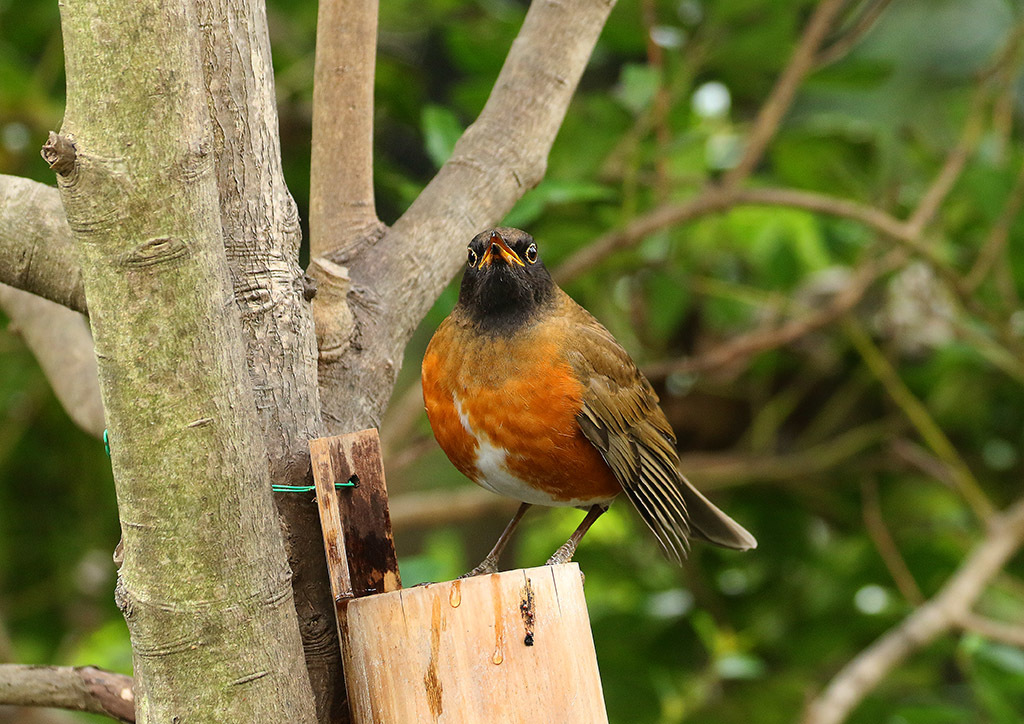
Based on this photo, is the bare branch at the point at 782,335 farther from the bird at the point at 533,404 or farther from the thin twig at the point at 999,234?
the bird at the point at 533,404

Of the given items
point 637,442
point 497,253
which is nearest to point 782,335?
point 637,442

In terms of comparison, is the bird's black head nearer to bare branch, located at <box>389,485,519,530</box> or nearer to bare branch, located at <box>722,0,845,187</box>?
bare branch, located at <box>722,0,845,187</box>

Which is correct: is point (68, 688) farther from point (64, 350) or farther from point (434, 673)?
point (64, 350)

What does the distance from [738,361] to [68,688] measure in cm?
270

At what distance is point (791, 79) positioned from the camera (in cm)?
352

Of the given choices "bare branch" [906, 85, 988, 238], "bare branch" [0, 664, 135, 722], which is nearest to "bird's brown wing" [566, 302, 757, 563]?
"bare branch" [0, 664, 135, 722]

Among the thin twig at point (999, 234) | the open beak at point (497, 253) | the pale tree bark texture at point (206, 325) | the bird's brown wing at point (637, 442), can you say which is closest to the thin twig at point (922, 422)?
the thin twig at point (999, 234)

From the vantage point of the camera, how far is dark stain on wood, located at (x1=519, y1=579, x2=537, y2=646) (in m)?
1.67

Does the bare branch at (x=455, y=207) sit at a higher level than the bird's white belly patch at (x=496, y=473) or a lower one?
higher

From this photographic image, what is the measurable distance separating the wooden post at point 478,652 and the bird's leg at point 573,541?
2.45ft

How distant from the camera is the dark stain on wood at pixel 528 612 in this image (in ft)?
5.49

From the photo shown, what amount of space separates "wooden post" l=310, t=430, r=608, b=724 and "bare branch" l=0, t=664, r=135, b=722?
20.0 inches

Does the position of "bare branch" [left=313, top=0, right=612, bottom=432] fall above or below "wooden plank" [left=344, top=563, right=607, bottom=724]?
above

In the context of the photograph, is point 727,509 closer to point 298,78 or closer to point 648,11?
point 648,11
